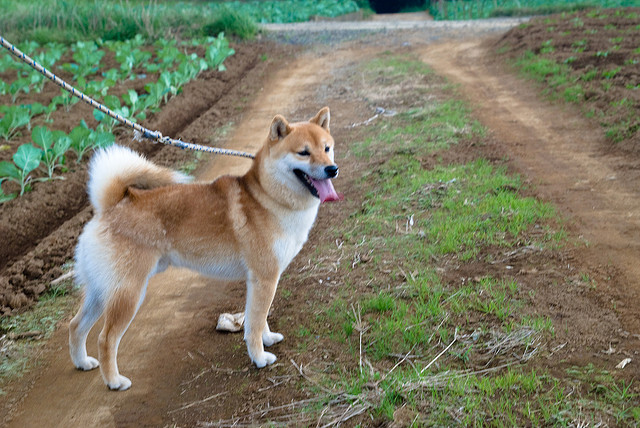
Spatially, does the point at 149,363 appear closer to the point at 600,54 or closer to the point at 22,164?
the point at 22,164

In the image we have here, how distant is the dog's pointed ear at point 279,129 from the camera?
4073 mm

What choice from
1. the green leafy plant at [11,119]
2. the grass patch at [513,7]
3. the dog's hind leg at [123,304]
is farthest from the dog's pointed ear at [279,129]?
the grass patch at [513,7]

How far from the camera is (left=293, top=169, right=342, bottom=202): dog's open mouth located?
397 centimetres

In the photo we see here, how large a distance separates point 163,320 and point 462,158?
4.38 meters

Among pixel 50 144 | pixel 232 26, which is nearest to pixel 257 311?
pixel 50 144

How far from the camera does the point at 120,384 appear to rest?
3.98m

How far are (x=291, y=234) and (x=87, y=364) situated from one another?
176cm

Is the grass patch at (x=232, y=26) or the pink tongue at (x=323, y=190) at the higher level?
the pink tongue at (x=323, y=190)

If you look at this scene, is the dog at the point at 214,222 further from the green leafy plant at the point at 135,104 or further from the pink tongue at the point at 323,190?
the green leafy plant at the point at 135,104

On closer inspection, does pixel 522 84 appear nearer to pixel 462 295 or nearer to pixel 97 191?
pixel 462 295

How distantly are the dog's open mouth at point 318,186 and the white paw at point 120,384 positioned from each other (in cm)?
181

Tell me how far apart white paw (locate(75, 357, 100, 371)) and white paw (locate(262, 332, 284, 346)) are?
1.22 metres

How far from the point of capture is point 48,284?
18.1 ft

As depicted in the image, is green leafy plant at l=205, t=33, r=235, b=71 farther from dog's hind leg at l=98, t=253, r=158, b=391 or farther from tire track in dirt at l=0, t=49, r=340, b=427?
dog's hind leg at l=98, t=253, r=158, b=391
